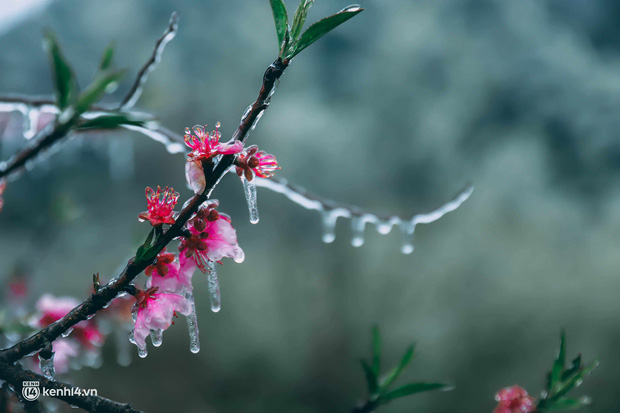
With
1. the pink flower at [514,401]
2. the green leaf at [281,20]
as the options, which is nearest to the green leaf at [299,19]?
the green leaf at [281,20]

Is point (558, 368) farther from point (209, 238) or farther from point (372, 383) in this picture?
point (209, 238)

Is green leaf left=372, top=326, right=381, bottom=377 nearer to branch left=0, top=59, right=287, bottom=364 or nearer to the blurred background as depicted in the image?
branch left=0, top=59, right=287, bottom=364

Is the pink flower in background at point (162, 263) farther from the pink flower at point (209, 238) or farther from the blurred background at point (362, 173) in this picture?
the blurred background at point (362, 173)

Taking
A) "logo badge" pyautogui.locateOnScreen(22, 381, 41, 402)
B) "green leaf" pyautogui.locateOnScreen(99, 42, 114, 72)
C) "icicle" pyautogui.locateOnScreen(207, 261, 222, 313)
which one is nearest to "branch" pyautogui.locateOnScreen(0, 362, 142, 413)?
"logo badge" pyautogui.locateOnScreen(22, 381, 41, 402)

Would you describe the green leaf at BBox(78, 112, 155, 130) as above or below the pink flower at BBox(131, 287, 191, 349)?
above

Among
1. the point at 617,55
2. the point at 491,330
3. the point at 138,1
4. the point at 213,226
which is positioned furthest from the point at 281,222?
the point at 213,226

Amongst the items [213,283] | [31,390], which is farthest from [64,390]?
[213,283]

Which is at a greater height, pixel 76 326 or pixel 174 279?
pixel 76 326
